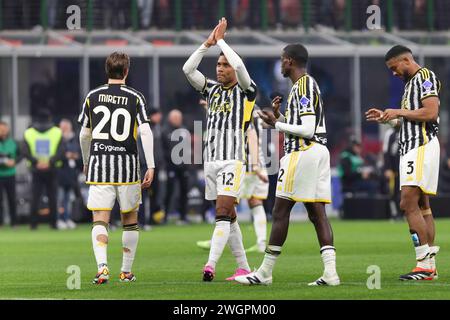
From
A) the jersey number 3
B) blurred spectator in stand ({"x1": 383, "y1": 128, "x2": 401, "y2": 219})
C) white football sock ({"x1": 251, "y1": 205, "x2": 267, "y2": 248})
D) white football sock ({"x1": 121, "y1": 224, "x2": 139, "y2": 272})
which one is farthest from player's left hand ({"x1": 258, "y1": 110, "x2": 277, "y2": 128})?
blurred spectator in stand ({"x1": 383, "y1": 128, "x2": 401, "y2": 219})

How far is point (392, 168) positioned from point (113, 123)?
15025 mm

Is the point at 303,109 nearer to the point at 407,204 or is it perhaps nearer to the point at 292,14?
the point at 407,204

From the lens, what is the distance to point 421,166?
11984 millimetres

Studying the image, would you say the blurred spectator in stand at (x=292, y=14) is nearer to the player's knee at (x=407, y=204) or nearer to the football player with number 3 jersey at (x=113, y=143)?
the player's knee at (x=407, y=204)

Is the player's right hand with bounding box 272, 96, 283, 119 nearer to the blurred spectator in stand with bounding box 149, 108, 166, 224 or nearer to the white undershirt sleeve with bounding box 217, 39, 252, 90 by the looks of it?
the white undershirt sleeve with bounding box 217, 39, 252, 90

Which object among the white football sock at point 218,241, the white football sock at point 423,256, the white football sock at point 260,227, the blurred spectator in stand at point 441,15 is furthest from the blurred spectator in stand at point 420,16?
the white football sock at point 218,241

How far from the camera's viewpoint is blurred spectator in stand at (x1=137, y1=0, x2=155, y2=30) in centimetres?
3066

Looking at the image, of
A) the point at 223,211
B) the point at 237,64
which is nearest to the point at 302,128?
the point at 237,64

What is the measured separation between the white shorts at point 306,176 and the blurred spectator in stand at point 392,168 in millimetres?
13788

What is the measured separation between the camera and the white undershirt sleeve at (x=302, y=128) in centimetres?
1104

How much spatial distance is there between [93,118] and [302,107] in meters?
2.11

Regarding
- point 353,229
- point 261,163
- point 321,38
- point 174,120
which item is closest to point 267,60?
point 321,38

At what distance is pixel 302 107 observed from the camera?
11.1m

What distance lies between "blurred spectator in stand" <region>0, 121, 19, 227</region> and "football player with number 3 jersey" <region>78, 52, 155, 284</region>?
1313 cm
